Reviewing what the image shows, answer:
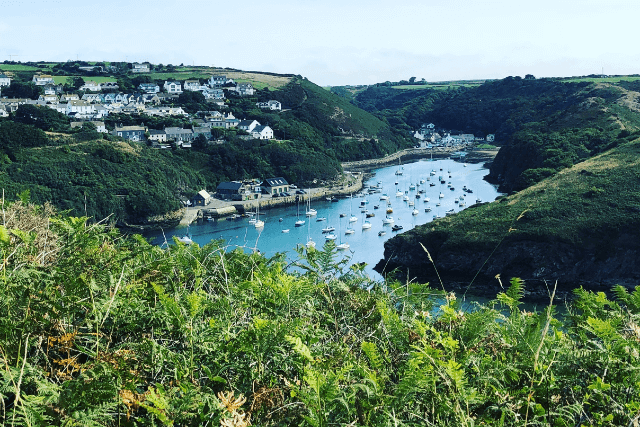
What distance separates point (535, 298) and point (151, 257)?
25.2m

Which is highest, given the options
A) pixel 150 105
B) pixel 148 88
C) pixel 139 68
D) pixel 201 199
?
pixel 139 68

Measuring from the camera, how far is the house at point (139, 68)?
324 feet

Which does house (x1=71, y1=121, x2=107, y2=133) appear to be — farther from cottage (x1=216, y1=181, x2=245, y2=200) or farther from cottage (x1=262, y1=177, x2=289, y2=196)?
cottage (x1=262, y1=177, x2=289, y2=196)

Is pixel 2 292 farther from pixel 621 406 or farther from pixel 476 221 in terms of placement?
pixel 476 221

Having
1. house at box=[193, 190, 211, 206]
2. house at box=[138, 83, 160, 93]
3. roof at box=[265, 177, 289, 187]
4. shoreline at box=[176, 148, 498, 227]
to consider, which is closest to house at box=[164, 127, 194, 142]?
roof at box=[265, 177, 289, 187]

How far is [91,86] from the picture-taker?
260 feet

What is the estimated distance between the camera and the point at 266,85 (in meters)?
88.4

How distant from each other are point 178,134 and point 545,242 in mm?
40127

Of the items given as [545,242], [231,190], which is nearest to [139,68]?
[231,190]

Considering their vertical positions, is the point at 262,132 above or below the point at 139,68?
below

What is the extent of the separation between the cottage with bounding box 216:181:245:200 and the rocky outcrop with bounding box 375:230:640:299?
2150cm

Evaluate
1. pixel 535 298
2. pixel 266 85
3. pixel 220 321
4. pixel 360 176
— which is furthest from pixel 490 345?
pixel 266 85

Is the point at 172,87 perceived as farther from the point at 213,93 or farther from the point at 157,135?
the point at 157,135

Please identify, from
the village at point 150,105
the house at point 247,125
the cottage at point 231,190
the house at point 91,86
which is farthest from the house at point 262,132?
the house at point 91,86
